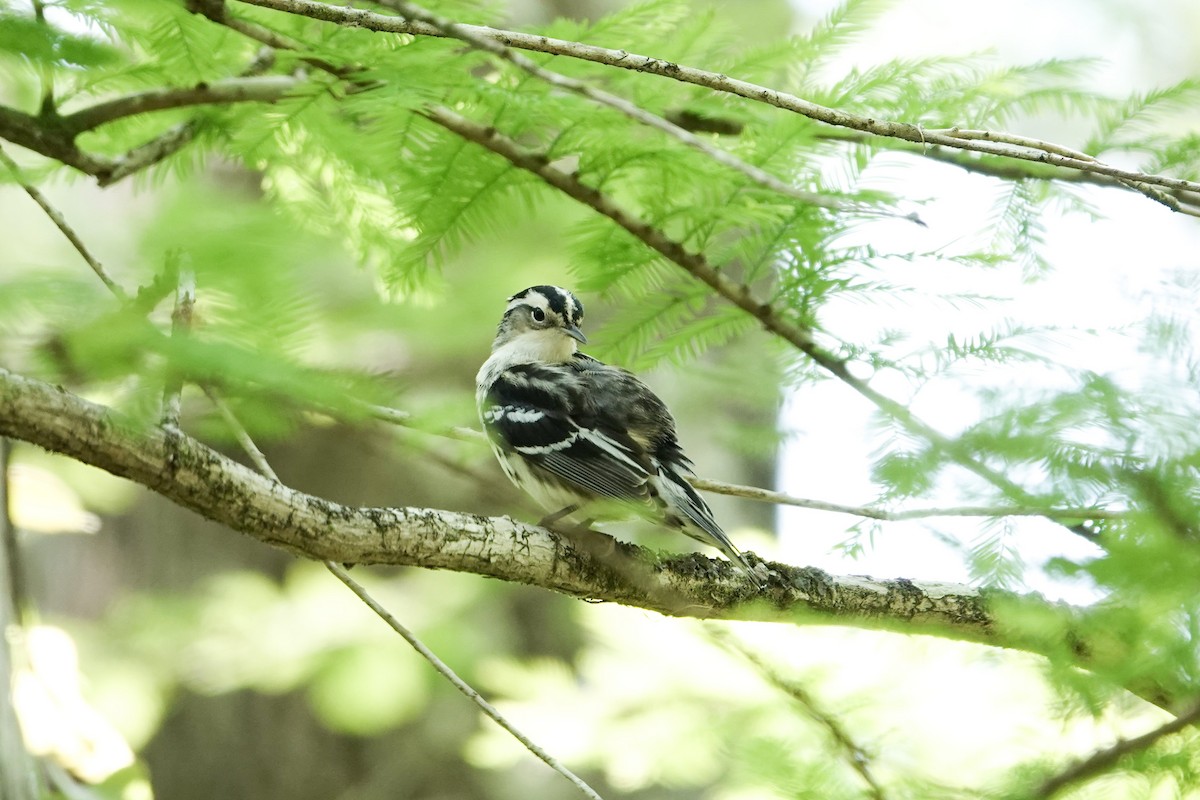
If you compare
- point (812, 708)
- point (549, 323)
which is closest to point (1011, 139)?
point (812, 708)

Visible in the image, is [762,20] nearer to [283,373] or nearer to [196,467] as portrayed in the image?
[196,467]

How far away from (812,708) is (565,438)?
1.20 metres

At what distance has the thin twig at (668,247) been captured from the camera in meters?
2.23

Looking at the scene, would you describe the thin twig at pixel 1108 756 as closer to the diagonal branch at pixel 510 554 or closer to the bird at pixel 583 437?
the diagonal branch at pixel 510 554

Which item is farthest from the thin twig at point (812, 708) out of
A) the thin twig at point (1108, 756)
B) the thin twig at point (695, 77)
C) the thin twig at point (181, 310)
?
the thin twig at point (181, 310)

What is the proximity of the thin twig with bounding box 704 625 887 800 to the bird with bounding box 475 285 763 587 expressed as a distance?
261 millimetres

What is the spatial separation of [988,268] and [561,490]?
131cm

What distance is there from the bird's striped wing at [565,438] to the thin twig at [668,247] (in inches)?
24.4

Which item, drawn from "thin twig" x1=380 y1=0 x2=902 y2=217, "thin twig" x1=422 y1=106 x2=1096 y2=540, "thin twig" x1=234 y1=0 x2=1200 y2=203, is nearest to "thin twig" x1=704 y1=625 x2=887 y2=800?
"thin twig" x1=422 y1=106 x2=1096 y2=540

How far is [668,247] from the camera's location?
7.84 feet

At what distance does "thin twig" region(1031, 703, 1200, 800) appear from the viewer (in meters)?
0.98

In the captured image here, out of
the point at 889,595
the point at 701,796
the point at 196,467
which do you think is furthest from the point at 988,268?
the point at 701,796

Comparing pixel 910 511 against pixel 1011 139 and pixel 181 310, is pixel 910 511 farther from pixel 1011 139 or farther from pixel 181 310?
pixel 181 310

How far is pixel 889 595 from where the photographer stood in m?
2.50
